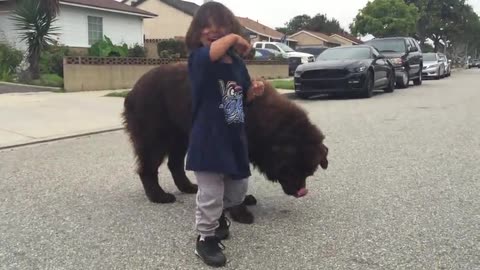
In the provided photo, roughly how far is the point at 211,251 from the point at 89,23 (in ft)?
78.4

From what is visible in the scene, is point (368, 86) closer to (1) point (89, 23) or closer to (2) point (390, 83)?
(2) point (390, 83)

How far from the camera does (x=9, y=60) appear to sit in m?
18.7

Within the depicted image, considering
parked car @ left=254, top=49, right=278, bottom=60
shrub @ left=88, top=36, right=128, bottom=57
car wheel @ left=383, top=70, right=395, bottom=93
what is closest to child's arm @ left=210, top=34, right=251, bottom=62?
car wheel @ left=383, top=70, right=395, bottom=93

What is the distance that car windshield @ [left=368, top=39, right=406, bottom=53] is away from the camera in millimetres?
20141

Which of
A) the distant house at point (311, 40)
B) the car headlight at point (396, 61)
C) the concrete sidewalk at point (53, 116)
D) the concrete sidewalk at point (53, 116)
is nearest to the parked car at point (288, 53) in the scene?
the car headlight at point (396, 61)

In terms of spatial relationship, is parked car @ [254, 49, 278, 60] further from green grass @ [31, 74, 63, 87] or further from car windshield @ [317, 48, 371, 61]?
green grass @ [31, 74, 63, 87]

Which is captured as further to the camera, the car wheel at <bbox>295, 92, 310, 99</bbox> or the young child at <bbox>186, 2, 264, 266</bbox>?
the car wheel at <bbox>295, 92, 310, 99</bbox>

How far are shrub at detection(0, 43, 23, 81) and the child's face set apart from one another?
16.1m

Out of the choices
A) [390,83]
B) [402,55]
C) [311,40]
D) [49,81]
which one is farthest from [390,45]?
[311,40]

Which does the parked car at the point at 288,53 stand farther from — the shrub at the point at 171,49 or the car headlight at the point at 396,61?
the car headlight at the point at 396,61

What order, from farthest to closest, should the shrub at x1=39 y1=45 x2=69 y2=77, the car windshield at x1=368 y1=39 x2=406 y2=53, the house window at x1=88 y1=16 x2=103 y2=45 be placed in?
1. the house window at x1=88 y1=16 x2=103 y2=45
2. the car windshield at x1=368 y1=39 x2=406 y2=53
3. the shrub at x1=39 y1=45 x2=69 y2=77

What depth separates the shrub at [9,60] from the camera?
718 inches

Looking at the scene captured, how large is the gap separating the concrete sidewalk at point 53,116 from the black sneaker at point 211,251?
5.62 meters

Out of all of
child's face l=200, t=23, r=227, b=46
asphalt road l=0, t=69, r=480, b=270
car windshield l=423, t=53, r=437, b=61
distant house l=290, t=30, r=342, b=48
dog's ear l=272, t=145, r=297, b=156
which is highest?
distant house l=290, t=30, r=342, b=48
